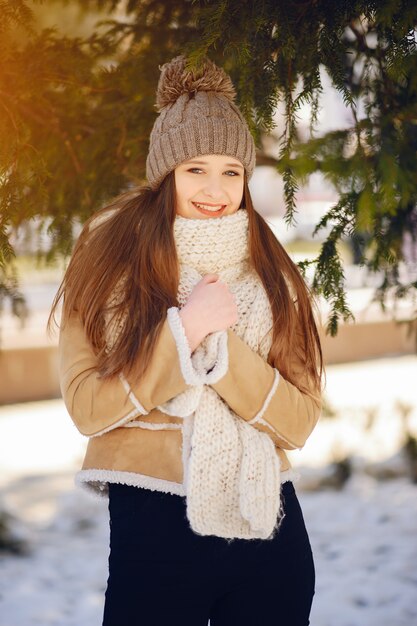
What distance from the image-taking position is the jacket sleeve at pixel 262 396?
1605mm

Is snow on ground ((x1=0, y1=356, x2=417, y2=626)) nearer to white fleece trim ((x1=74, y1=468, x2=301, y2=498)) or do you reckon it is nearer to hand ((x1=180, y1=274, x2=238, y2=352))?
white fleece trim ((x1=74, y1=468, x2=301, y2=498))

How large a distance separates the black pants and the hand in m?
0.36

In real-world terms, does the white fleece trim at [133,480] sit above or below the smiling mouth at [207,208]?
below

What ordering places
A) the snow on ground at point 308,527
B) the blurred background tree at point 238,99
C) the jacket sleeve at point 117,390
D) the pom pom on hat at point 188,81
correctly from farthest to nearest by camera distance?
1. the snow on ground at point 308,527
2. the pom pom on hat at point 188,81
3. the blurred background tree at point 238,99
4. the jacket sleeve at point 117,390

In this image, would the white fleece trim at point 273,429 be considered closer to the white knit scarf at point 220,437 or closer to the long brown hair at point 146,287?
the white knit scarf at point 220,437

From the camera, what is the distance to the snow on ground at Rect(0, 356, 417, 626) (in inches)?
129

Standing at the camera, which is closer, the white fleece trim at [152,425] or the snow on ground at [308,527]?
the white fleece trim at [152,425]

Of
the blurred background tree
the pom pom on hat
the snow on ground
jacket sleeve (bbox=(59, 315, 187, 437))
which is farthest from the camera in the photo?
the snow on ground

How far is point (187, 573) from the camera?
1.56m

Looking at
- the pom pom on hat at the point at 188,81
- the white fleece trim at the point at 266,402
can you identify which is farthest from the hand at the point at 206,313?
the pom pom on hat at the point at 188,81

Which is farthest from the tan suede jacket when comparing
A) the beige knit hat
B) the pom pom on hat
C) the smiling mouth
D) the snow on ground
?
the snow on ground

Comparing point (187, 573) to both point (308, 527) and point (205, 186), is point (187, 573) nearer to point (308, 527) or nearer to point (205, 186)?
point (205, 186)

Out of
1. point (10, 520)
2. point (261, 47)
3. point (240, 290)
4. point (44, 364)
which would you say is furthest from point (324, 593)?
point (44, 364)

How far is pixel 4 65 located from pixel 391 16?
3.46 feet
